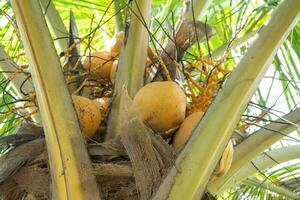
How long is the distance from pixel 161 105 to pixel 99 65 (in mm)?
288

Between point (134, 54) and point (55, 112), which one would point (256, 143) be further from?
point (55, 112)

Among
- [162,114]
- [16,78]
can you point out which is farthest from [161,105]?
[16,78]

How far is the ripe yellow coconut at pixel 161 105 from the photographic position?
109 centimetres

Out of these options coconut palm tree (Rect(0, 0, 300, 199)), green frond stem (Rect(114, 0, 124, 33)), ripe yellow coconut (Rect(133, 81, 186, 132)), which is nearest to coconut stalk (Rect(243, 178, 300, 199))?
coconut palm tree (Rect(0, 0, 300, 199))

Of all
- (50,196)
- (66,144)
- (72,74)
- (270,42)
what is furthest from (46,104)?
(270,42)

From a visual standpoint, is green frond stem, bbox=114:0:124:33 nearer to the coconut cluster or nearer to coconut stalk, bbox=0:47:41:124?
coconut stalk, bbox=0:47:41:124

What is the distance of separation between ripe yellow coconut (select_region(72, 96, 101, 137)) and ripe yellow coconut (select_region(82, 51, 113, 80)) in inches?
7.4

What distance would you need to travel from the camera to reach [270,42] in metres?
0.94

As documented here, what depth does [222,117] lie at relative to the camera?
3.02ft

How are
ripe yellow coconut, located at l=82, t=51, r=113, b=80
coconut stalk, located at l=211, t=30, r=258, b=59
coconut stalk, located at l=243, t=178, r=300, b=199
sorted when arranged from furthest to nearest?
1. coconut stalk, located at l=243, t=178, r=300, b=199
2. coconut stalk, located at l=211, t=30, r=258, b=59
3. ripe yellow coconut, located at l=82, t=51, r=113, b=80

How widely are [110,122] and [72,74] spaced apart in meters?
0.19

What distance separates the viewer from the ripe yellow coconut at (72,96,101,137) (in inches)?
43.2

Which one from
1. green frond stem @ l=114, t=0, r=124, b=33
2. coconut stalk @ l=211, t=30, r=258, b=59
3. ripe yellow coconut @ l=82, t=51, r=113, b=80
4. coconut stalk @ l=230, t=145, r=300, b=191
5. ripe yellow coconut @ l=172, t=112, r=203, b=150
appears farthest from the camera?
coconut stalk @ l=211, t=30, r=258, b=59

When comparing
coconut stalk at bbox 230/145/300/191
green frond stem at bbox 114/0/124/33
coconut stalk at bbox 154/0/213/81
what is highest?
green frond stem at bbox 114/0/124/33
